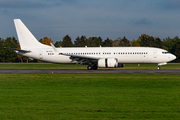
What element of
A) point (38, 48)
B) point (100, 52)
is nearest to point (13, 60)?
point (38, 48)

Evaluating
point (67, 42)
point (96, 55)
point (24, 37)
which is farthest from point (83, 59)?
point (67, 42)

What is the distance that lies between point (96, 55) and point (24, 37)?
41.2 feet

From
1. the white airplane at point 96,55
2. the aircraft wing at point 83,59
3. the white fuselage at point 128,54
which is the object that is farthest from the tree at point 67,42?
the aircraft wing at point 83,59

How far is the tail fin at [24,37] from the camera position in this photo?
1618 inches

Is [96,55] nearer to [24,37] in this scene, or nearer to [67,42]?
[24,37]

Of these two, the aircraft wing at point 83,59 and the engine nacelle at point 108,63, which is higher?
the aircraft wing at point 83,59

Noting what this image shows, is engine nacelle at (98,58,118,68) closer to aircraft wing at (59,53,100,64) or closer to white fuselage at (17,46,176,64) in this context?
aircraft wing at (59,53,100,64)

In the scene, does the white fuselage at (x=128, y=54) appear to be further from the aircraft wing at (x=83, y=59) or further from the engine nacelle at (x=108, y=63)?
the engine nacelle at (x=108, y=63)

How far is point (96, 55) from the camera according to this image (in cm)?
3847

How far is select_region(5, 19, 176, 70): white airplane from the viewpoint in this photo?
121 feet

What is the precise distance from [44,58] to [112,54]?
11.1 metres

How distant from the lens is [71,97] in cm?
1285

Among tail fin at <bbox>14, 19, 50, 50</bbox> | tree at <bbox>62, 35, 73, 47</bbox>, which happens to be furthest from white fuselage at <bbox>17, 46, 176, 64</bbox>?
tree at <bbox>62, 35, 73, 47</bbox>

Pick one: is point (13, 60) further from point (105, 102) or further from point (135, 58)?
point (105, 102)
